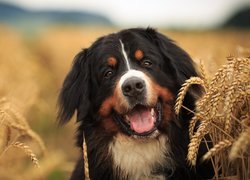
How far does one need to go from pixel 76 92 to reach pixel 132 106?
0.71 m

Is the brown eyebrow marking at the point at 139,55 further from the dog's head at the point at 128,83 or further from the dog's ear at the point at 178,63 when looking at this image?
the dog's ear at the point at 178,63

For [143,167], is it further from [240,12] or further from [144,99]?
[240,12]

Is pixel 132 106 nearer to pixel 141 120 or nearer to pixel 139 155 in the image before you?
pixel 141 120

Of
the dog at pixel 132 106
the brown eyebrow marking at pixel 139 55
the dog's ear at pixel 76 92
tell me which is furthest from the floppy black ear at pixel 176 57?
the dog's ear at pixel 76 92

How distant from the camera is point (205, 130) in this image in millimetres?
3834

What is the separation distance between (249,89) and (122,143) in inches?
55.8

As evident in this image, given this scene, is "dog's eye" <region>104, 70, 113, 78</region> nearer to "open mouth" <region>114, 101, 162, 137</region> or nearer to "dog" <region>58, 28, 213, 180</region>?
"dog" <region>58, 28, 213, 180</region>

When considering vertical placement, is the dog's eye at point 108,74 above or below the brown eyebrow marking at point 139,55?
below

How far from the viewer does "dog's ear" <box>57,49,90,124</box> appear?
4.98 m

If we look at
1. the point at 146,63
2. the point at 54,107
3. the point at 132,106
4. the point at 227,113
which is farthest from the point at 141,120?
the point at 54,107

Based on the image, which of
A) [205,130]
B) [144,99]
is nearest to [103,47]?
[144,99]

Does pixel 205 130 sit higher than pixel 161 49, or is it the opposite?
pixel 161 49

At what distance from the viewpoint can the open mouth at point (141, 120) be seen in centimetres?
459

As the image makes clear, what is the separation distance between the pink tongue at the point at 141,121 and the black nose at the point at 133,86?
0.72 feet
